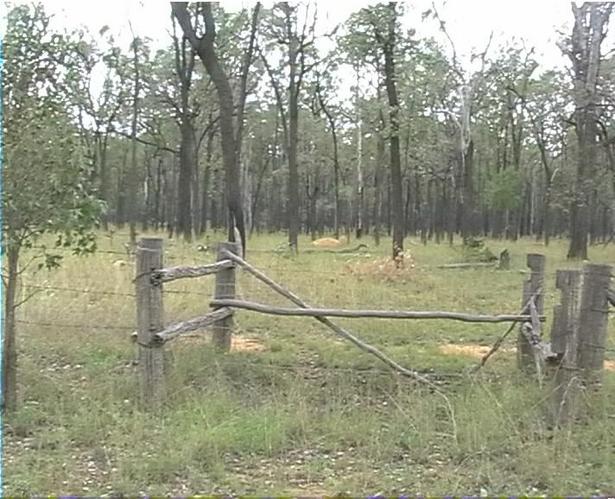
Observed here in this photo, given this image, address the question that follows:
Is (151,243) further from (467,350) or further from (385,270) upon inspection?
(385,270)

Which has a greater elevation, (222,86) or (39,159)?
(222,86)

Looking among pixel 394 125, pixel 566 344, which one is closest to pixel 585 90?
pixel 394 125

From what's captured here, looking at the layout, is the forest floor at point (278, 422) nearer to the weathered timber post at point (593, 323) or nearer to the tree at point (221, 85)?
the weathered timber post at point (593, 323)

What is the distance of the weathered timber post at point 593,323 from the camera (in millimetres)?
4543

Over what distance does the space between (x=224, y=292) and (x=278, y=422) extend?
188 centimetres

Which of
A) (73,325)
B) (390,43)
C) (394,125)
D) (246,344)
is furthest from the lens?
(394,125)

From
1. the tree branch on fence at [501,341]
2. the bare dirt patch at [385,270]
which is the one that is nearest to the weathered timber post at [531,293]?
the tree branch on fence at [501,341]

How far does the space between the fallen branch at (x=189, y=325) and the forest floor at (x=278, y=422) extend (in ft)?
0.90

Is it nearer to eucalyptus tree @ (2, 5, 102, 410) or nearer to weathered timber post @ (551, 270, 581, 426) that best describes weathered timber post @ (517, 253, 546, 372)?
weathered timber post @ (551, 270, 581, 426)

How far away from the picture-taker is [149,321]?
15.5 ft

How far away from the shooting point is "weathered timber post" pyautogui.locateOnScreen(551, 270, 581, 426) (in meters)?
4.44

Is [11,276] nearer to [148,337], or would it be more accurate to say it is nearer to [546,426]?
[148,337]

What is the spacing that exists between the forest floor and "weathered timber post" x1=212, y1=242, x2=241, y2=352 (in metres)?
0.15

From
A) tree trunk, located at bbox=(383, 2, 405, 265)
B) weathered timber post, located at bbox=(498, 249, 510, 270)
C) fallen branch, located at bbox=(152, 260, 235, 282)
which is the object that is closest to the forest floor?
fallen branch, located at bbox=(152, 260, 235, 282)
